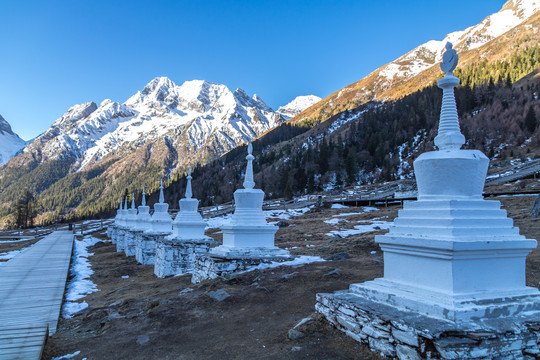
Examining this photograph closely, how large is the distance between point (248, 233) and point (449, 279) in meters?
5.90

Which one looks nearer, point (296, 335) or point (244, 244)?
point (296, 335)

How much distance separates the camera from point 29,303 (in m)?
9.98

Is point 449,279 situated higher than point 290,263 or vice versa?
point 449,279

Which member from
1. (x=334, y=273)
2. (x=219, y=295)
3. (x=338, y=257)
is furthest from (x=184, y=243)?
(x=334, y=273)

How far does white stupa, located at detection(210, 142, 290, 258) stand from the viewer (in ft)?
30.4

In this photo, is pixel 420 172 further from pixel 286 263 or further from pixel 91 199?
pixel 91 199

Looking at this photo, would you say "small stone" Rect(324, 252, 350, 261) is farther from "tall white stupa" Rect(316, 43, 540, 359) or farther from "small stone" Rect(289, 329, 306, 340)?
"small stone" Rect(289, 329, 306, 340)

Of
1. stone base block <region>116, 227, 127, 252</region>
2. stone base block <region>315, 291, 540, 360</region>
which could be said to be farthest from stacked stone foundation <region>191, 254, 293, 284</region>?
stone base block <region>116, 227, 127, 252</region>

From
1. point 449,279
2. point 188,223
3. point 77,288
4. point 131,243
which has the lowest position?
point 77,288

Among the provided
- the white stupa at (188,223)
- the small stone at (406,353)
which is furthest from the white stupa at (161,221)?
the small stone at (406,353)

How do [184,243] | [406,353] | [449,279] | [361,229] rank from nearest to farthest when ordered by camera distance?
1. [406,353]
2. [449,279]
3. [184,243]
4. [361,229]

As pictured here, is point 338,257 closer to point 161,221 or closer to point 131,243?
point 161,221

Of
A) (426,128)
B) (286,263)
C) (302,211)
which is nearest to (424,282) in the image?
(286,263)

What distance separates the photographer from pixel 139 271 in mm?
16359
